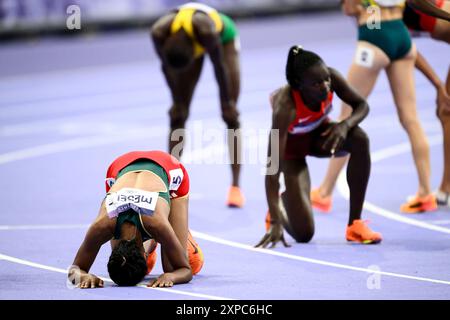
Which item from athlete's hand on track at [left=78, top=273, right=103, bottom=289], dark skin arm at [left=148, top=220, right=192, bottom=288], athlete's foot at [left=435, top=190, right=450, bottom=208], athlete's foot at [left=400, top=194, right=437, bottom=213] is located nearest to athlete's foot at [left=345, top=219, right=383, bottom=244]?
athlete's foot at [left=400, top=194, right=437, bottom=213]

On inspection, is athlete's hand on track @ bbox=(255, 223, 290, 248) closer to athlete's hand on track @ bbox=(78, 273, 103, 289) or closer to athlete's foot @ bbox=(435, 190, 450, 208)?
athlete's hand on track @ bbox=(78, 273, 103, 289)

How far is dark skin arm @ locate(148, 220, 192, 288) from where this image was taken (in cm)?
616

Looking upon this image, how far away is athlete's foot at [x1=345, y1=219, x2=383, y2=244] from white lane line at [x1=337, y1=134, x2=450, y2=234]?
646 mm

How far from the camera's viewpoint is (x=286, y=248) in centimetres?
765

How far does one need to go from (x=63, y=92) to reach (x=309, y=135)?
989 cm

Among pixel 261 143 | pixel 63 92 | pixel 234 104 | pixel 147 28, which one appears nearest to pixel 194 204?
pixel 234 104

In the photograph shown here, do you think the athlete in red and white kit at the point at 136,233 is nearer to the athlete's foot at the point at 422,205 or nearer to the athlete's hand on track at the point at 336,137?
the athlete's hand on track at the point at 336,137

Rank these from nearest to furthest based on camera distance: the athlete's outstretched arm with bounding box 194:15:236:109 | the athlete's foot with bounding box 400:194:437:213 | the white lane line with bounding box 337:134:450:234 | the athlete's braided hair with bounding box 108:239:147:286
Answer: the athlete's braided hair with bounding box 108:239:147:286
the white lane line with bounding box 337:134:450:234
the athlete's foot with bounding box 400:194:437:213
the athlete's outstretched arm with bounding box 194:15:236:109

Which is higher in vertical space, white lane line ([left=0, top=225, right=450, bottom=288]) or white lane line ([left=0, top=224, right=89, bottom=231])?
white lane line ([left=0, top=225, right=450, bottom=288])

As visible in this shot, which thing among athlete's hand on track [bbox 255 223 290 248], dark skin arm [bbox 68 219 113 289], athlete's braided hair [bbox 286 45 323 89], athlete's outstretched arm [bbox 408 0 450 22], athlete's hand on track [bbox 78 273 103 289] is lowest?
athlete's hand on track [bbox 255 223 290 248]

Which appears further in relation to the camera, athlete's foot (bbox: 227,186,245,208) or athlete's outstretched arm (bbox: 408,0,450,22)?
athlete's foot (bbox: 227,186,245,208)

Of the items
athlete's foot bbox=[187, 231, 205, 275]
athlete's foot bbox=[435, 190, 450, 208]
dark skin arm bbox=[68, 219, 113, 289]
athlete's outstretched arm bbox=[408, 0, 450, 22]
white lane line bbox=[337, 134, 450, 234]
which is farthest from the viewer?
athlete's foot bbox=[435, 190, 450, 208]

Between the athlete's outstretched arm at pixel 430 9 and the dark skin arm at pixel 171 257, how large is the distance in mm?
3022

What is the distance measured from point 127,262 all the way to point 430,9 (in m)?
3.48
